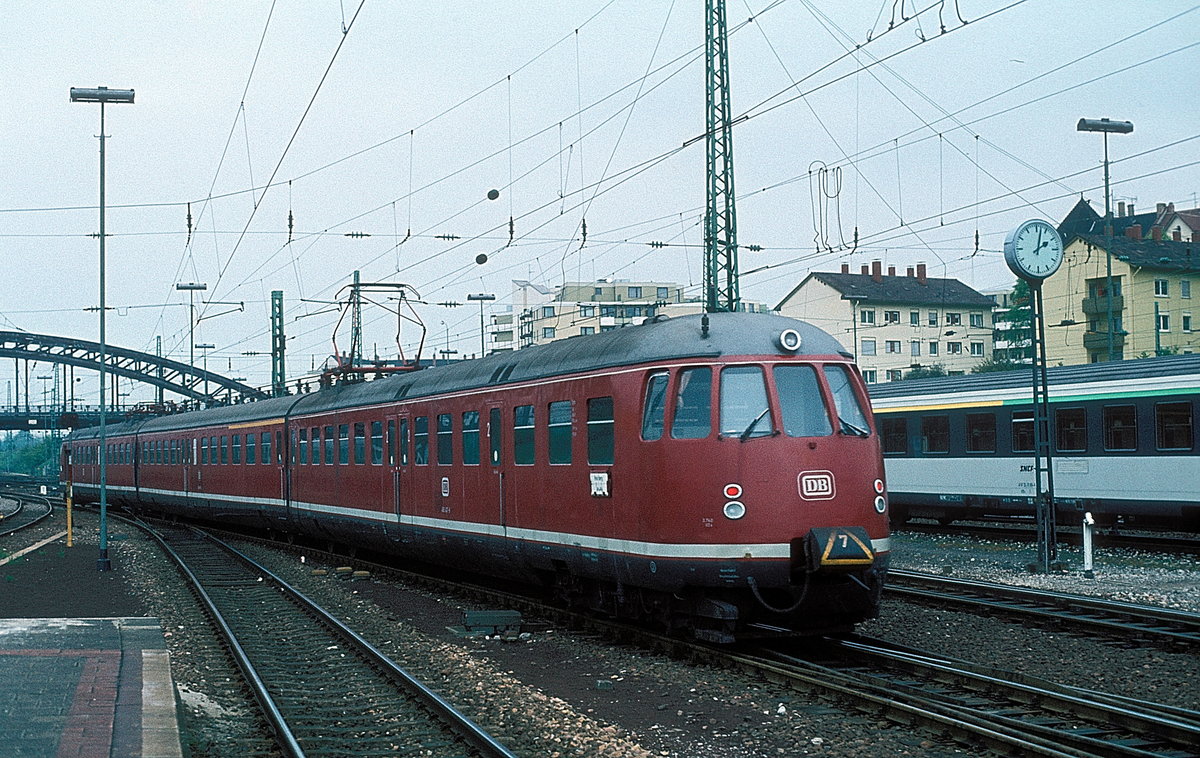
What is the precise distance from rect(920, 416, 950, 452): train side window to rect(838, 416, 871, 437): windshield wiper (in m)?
16.1

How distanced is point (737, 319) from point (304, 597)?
8050 millimetres

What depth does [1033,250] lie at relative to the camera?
1925 centimetres

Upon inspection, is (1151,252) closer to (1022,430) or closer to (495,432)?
(1022,430)

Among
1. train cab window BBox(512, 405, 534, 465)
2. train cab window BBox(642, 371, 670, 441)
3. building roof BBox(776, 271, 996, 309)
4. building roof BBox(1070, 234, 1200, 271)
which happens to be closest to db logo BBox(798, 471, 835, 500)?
train cab window BBox(642, 371, 670, 441)

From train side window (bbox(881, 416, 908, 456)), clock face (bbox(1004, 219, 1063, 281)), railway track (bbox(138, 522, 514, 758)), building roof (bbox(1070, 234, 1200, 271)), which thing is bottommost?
railway track (bbox(138, 522, 514, 758))

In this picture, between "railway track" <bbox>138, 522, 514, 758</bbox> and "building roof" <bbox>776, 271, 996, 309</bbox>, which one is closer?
"railway track" <bbox>138, 522, 514, 758</bbox>

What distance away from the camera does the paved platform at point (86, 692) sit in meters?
8.21

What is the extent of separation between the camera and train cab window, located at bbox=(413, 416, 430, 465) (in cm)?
1883

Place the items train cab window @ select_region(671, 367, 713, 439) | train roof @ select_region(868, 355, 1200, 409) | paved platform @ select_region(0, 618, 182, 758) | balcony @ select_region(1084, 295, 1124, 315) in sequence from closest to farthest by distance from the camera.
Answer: paved platform @ select_region(0, 618, 182, 758) < train cab window @ select_region(671, 367, 713, 439) < train roof @ select_region(868, 355, 1200, 409) < balcony @ select_region(1084, 295, 1124, 315)

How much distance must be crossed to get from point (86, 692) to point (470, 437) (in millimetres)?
7446

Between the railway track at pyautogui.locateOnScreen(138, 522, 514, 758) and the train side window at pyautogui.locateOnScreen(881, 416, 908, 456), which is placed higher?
the train side window at pyautogui.locateOnScreen(881, 416, 908, 456)

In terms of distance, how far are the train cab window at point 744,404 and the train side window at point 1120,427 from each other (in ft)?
43.8

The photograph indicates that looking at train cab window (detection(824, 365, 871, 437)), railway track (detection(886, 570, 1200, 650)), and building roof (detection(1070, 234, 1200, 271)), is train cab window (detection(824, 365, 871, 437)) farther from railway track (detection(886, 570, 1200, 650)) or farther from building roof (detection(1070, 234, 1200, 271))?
building roof (detection(1070, 234, 1200, 271))

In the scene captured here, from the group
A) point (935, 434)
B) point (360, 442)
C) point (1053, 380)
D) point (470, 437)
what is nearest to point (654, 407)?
point (470, 437)
